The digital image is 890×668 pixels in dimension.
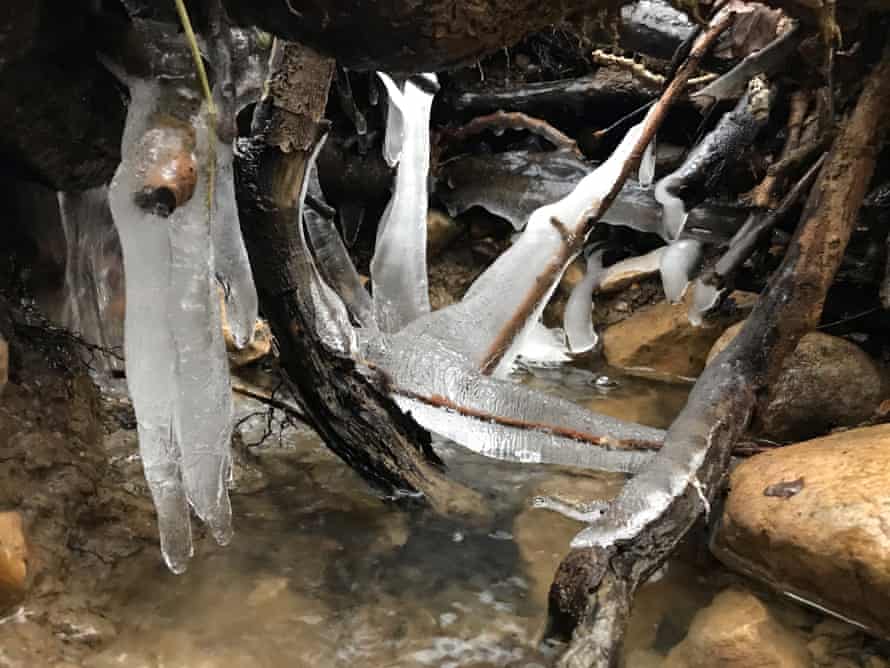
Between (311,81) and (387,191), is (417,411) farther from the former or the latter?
(387,191)

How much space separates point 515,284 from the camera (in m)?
3.09

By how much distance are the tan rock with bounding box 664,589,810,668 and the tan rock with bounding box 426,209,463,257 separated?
12.6ft

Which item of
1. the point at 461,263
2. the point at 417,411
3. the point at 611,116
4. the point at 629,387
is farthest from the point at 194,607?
the point at 611,116

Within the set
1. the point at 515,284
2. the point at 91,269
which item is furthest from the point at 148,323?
the point at 515,284

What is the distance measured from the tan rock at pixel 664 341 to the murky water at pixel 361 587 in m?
1.63

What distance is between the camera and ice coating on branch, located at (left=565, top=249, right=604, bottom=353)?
4914 millimetres

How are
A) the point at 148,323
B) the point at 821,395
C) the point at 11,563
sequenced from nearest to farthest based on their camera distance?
the point at 148,323, the point at 11,563, the point at 821,395

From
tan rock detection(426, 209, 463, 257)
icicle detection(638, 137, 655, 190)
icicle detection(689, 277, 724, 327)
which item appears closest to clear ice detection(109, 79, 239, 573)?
icicle detection(689, 277, 724, 327)

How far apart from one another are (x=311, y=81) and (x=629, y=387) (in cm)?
281

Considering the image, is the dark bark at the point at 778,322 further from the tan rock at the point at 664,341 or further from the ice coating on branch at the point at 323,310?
the tan rock at the point at 664,341

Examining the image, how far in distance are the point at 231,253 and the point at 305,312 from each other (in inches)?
14.1

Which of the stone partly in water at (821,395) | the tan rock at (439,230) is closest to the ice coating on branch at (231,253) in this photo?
Answer: the stone partly in water at (821,395)

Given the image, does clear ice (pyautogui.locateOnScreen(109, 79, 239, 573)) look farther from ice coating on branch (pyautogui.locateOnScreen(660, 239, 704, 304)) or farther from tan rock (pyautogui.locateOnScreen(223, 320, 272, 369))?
ice coating on branch (pyautogui.locateOnScreen(660, 239, 704, 304))

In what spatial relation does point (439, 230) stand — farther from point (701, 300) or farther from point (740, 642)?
point (740, 642)
